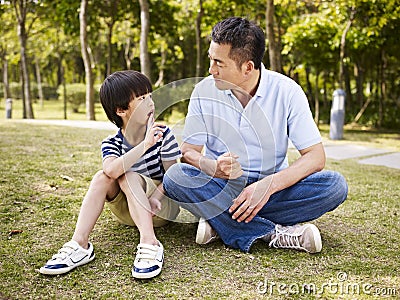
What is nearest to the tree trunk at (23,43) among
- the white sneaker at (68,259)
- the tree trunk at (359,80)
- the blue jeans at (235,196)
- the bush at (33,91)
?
the tree trunk at (359,80)

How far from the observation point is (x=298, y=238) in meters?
2.03

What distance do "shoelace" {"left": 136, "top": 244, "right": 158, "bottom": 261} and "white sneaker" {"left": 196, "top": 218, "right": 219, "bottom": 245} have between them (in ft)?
0.92

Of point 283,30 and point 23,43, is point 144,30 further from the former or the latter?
point 283,30

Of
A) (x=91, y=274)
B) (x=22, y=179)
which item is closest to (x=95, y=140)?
(x=22, y=179)

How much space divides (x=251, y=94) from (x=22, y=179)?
1.81 m

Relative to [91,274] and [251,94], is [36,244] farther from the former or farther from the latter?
[251,94]

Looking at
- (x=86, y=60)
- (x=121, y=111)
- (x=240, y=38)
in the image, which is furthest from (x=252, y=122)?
(x=86, y=60)

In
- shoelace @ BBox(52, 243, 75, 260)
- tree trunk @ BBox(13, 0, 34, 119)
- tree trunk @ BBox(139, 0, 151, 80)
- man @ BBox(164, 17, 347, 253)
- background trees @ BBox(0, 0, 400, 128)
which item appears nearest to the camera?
shoelace @ BBox(52, 243, 75, 260)

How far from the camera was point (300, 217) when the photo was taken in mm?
2113

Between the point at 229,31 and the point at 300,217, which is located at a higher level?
the point at 229,31

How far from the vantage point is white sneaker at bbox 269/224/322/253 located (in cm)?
199

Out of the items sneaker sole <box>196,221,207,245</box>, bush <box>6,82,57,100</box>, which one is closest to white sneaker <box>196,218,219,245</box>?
sneaker sole <box>196,221,207,245</box>

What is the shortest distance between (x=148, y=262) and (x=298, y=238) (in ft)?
2.23

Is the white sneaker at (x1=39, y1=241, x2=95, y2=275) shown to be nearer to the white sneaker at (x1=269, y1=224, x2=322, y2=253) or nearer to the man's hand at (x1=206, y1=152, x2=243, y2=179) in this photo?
the man's hand at (x1=206, y1=152, x2=243, y2=179)
